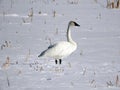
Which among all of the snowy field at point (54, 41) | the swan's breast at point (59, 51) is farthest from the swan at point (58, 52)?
the snowy field at point (54, 41)

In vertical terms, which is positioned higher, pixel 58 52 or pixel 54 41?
pixel 58 52

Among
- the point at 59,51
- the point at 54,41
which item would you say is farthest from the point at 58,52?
the point at 54,41

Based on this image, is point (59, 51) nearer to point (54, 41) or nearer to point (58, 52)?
point (58, 52)

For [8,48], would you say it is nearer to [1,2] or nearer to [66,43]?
[66,43]

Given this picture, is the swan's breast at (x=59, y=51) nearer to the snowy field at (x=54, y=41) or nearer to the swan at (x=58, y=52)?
the swan at (x=58, y=52)

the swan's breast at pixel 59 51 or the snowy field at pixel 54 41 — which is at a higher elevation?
the swan's breast at pixel 59 51

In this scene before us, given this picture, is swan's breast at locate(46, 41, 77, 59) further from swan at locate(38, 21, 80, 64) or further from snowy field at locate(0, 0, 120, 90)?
snowy field at locate(0, 0, 120, 90)

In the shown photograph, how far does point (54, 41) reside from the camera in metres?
10.7

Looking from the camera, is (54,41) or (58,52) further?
(54,41)

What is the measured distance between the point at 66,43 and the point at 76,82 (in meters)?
2.10

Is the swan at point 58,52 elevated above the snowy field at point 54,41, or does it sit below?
above

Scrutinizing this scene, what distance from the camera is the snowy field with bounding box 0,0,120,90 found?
6641mm

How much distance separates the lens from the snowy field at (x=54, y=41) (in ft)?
21.8

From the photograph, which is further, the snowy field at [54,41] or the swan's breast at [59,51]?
the swan's breast at [59,51]
